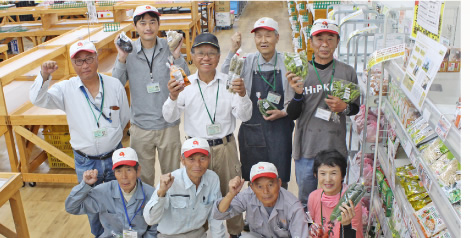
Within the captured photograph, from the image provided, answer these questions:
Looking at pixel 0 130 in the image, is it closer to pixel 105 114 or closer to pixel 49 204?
pixel 49 204

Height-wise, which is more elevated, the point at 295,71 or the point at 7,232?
the point at 295,71

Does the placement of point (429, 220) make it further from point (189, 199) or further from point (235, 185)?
point (189, 199)

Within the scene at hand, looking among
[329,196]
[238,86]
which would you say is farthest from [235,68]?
[329,196]

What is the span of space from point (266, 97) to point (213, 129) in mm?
436

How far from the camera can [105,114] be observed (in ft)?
10.3

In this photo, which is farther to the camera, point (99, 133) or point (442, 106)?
point (99, 133)

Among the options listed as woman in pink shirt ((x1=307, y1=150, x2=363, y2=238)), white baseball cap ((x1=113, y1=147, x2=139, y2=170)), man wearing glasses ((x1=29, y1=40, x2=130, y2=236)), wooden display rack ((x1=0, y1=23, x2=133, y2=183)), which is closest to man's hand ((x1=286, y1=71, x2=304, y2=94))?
woman in pink shirt ((x1=307, y1=150, x2=363, y2=238))

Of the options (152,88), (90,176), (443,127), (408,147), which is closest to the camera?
(443,127)

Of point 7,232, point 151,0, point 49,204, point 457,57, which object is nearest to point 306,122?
point 457,57

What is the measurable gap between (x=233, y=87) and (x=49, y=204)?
2.42 m

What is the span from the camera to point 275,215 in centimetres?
281

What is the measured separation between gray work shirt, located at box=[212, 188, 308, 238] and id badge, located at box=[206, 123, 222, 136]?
456 millimetres

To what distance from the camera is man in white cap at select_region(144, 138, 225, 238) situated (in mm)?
2855
